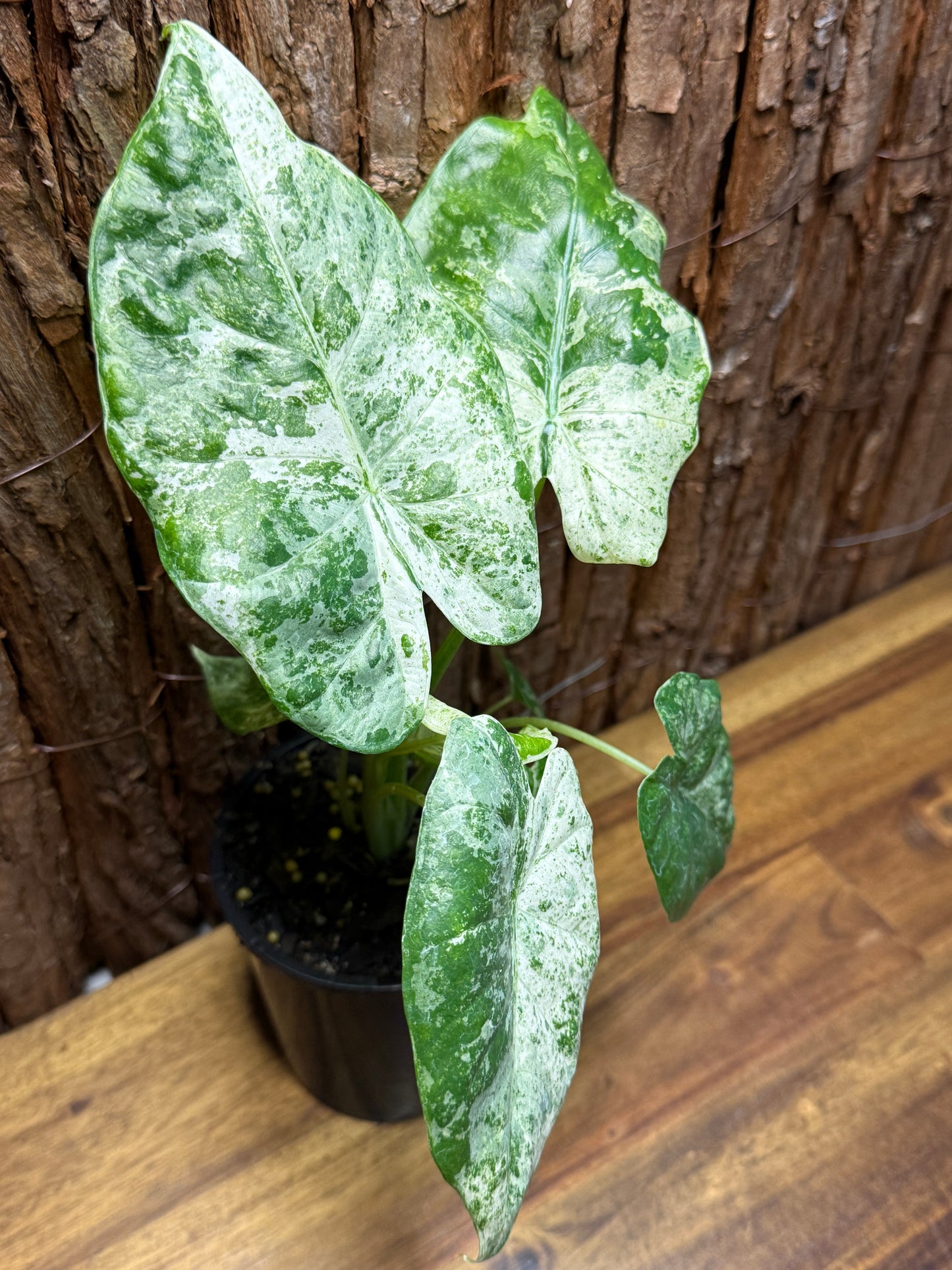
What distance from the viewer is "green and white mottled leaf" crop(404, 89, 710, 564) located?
2.49ft

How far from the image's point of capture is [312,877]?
1.02 meters

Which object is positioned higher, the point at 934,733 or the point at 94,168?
the point at 94,168

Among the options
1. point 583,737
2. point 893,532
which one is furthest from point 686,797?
point 893,532

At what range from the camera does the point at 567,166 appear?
30.1 inches

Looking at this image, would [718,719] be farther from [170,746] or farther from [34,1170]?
[34,1170]

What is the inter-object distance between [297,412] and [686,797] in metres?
0.46

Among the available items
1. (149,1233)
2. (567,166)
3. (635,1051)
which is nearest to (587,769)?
(635,1051)

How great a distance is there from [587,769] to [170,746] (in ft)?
1.93

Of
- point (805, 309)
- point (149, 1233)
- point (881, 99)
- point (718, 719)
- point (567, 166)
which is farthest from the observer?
point (805, 309)

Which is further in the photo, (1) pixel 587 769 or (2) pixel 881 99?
(1) pixel 587 769

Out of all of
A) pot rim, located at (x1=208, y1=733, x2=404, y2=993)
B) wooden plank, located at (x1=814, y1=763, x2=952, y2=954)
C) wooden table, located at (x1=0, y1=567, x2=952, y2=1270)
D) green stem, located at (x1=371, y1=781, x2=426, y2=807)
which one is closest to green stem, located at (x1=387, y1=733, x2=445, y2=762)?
green stem, located at (x1=371, y1=781, x2=426, y2=807)

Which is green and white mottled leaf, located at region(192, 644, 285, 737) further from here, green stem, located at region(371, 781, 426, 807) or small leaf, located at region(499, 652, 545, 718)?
small leaf, located at region(499, 652, 545, 718)

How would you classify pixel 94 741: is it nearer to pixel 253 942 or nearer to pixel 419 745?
pixel 253 942

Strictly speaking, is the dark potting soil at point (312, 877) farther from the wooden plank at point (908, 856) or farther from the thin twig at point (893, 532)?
the thin twig at point (893, 532)
